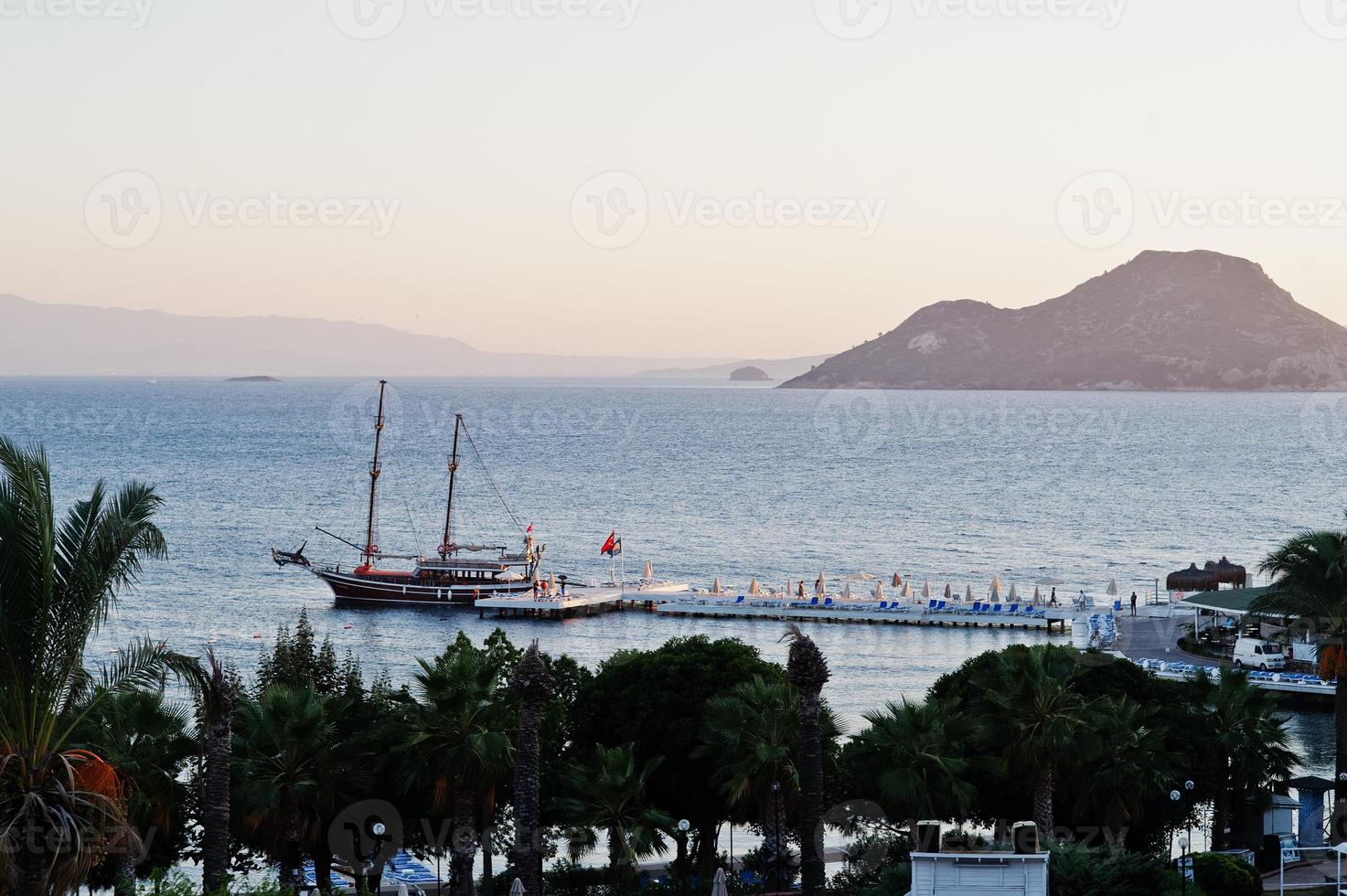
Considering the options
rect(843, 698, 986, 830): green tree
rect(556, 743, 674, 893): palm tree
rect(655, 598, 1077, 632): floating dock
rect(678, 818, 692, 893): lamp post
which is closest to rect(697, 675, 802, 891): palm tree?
rect(678, 818, 692, 893): lamp post

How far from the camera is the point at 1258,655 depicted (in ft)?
197

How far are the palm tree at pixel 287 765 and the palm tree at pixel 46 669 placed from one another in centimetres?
1148

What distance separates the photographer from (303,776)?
2839cm

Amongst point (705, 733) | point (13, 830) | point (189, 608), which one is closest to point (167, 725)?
point (705, 733)

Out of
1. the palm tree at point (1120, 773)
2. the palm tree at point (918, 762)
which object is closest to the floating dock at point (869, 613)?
the palm tree at point (1120, 773)

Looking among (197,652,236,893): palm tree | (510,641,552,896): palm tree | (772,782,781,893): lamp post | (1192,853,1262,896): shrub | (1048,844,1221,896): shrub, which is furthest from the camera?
(772,782,781,893): lamp post

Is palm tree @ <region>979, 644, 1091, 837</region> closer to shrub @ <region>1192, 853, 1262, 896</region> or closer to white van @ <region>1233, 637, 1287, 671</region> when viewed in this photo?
shrub @ <region>1192, 853, 1262, 896</region>

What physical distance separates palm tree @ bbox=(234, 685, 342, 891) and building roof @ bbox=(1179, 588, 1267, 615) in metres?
47.0

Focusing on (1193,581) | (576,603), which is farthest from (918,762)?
(576,603)

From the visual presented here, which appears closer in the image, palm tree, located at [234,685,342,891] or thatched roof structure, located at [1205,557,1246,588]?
palm tree, located at [234,685,342,891]

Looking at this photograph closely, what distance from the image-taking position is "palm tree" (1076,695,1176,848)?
3058cm

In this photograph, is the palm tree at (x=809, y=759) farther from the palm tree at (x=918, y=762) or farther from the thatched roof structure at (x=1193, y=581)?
the thatched roof structure at (x=1193, y=581)

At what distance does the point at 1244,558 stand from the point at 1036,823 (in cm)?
9022

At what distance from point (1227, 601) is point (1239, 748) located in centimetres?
3609
